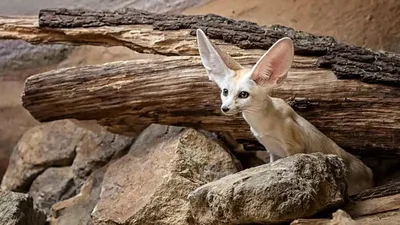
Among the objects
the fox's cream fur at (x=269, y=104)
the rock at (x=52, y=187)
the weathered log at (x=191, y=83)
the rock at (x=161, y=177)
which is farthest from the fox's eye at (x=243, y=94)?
the rock at (x=52, y=187)

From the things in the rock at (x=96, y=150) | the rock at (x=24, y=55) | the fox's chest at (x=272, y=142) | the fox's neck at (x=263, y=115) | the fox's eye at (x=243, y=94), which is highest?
the rock at (x=24, y=55)

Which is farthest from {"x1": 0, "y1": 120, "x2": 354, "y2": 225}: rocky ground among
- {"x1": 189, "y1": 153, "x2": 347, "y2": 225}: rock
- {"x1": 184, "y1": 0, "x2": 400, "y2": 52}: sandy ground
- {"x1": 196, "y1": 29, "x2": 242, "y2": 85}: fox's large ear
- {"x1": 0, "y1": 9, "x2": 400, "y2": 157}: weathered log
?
{"x1": 184, "y1": 0, "x2": 400, "y2": 52}: sandy ground

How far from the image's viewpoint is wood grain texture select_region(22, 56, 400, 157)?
2.53m

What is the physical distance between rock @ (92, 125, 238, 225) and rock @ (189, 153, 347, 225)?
1.30ft

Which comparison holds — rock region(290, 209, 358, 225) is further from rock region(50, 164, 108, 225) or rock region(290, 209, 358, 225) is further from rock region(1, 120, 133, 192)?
rock region(1, 120, 133, 192)

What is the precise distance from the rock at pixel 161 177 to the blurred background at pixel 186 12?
82 cm

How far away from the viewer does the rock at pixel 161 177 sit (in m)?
2.54

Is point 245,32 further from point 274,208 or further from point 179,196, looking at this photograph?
point 274,208

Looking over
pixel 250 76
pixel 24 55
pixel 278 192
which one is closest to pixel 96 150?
pixel 24 55

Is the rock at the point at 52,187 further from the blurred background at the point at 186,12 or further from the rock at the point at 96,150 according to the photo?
the blurred background at the point at 186,12

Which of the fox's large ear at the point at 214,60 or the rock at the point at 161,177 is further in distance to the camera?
the rock at the point at 161,177

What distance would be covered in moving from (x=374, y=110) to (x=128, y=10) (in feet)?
3.67

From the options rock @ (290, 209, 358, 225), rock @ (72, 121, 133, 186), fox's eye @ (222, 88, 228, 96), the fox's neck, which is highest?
rock @ (72, 121, 133, 186)

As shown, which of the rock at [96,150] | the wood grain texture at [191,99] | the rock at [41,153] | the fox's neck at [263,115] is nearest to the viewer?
the fox's neck at [263,115]
